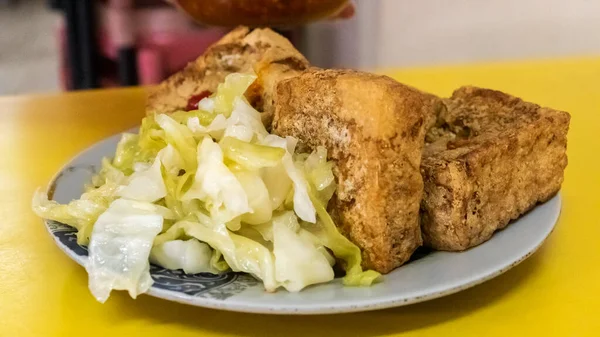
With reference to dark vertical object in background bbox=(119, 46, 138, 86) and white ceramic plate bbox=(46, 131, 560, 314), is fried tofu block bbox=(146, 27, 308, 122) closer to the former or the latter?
white ceramic plate bbox=(46, 131, 560, 314)

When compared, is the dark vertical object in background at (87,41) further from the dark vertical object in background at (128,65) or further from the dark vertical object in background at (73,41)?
the dark vertical object in background at (128,65)

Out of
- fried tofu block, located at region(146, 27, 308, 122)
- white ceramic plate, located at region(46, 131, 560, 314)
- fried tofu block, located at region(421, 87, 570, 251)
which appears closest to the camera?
white ceramic plate, located at region(46, 131, 560, 314)

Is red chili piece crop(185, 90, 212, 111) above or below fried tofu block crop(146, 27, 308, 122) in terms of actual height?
below

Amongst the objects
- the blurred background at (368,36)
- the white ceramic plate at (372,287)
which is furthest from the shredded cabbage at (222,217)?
the blurred background at (368,36)

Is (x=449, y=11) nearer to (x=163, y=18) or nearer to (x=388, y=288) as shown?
(x=163, y=18)

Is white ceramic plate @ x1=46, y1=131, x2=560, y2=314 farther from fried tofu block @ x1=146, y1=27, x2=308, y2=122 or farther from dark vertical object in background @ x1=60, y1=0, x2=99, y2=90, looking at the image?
dark vertical object in background @ x1=60, y1=0, x2=99, y2=90

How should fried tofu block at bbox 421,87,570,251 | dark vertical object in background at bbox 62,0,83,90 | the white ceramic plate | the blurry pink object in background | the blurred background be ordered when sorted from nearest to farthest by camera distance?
the white ceramic plate < fried tofu block at bbox 421,87,570,251 < the blurred background < the blurry pink object in background < dark vertical object in background at bbox 62,0,83,90

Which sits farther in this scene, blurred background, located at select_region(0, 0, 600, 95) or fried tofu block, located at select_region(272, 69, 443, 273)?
blurred background, located at select_region(0, 0, 600, 95)

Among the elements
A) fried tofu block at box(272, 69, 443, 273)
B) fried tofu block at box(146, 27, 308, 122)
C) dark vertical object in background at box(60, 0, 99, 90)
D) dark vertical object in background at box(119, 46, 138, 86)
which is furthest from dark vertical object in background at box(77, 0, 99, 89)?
fried tofu block at box(272, 69, 443, 273)

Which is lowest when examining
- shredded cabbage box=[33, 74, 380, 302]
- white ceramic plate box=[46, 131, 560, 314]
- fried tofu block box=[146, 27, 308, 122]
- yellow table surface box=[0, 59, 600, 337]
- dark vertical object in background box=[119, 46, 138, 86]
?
dark vertical object in background box=[119, 46, 138, 86]

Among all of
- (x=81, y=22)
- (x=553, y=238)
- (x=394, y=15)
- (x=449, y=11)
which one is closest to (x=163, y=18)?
(x=81, y=22)
